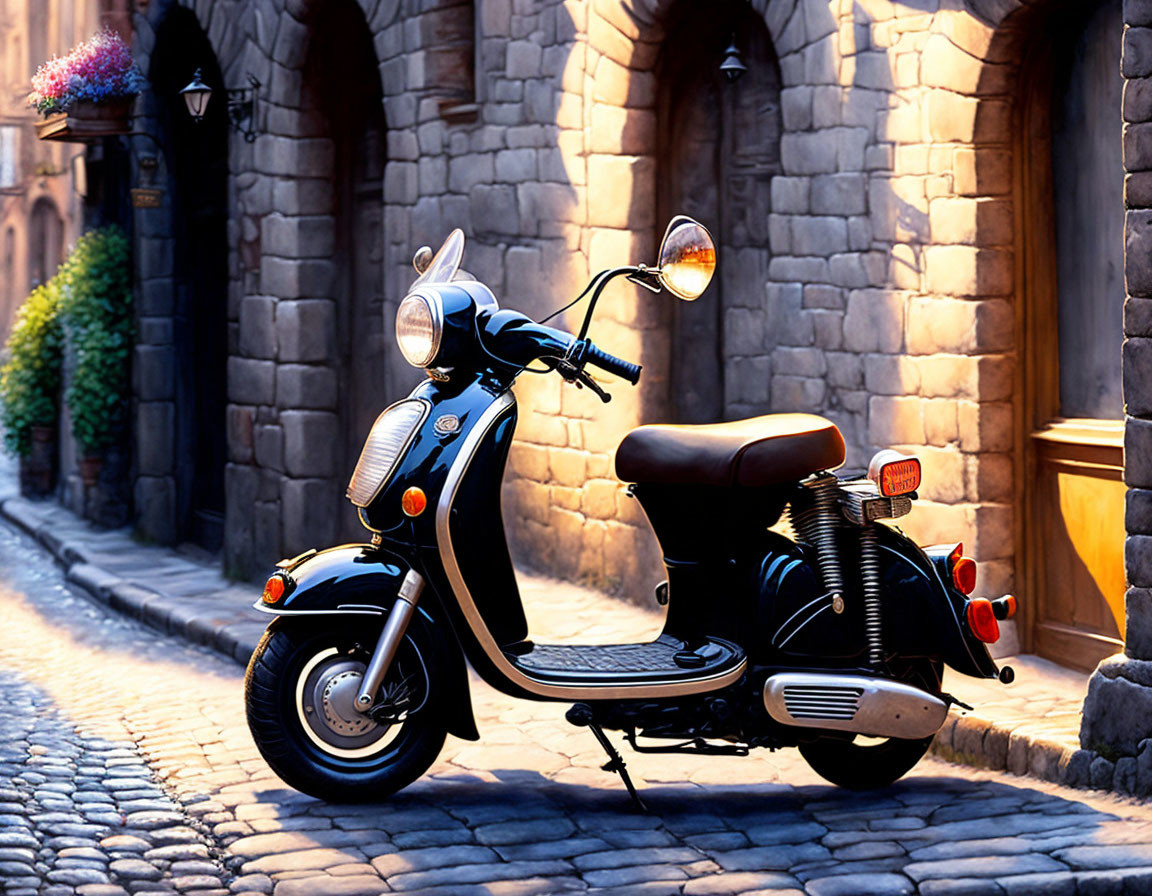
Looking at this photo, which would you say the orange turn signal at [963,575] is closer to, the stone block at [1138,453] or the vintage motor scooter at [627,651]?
the vintage motor scooter at [627,651]

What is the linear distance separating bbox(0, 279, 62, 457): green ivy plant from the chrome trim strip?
34.9 feet

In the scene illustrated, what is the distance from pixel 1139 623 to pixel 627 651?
1605 mm

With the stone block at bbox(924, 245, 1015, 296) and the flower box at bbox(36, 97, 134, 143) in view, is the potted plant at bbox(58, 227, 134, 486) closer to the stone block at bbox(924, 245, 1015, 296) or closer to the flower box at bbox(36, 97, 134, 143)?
the flower box at bbox(36, 97, 134, 143)

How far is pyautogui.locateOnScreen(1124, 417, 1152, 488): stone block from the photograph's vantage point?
520 centimetres

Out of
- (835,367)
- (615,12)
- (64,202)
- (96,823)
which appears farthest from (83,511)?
(96,823)

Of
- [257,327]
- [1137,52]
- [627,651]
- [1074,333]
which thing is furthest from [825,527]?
[257,327]

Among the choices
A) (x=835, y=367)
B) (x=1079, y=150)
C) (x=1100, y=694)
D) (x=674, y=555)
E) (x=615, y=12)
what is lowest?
(x=1100, y=694)

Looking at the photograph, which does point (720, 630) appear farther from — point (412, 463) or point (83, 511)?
point (83, 511)

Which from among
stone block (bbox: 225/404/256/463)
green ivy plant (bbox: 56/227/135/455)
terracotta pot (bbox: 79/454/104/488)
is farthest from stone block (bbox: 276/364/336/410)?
terracotta pot (bbox: 79/454/104/488)

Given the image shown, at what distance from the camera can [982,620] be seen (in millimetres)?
5008

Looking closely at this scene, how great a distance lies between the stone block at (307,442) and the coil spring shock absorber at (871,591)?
6.37 meters

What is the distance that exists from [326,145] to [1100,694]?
7.19 metres

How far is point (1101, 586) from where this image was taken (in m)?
6.57

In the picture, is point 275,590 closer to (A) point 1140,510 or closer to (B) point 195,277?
(A) point 1140,510
